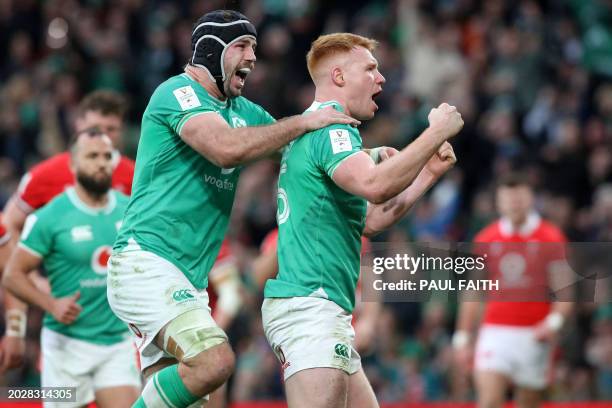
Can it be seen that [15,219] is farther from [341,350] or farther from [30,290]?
[341,350]

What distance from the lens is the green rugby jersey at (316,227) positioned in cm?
564

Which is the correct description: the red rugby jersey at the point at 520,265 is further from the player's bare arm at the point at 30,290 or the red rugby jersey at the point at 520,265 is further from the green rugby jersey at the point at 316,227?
the player's bare arm at the point at 30,290

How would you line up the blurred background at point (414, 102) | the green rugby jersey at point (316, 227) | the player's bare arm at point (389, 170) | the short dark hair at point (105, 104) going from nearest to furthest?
1. the player's bare arm at point (389, 170)
2. the green rugby jersey at point (316, 227)
3. the short dark hair at point (105, 104)
4. the blurred background at point (414, 102)

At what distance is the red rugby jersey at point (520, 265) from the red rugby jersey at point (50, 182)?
8.64 ft

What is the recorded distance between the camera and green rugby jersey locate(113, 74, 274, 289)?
19.4 feet

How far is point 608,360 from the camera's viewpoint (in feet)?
41.5

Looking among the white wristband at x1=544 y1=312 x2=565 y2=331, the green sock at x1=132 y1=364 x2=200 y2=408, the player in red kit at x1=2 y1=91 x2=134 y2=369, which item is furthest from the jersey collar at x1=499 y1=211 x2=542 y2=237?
the green sock at x1=132 y1=364 x2=200 y2=408

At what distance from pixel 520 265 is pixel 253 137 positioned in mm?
2764

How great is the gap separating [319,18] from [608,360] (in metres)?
6.64

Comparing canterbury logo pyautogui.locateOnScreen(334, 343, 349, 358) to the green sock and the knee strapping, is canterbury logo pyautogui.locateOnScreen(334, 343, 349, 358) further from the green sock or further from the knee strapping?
the green sock

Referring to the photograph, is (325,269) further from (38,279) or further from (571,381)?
(571,381)

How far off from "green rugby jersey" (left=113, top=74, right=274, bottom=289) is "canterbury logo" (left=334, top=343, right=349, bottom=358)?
0.87 metres

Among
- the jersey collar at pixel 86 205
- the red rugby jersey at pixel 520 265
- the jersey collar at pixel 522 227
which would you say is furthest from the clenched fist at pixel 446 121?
the jersey collar at pixel 522 227

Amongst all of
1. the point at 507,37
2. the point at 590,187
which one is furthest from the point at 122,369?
the point at 507,37
